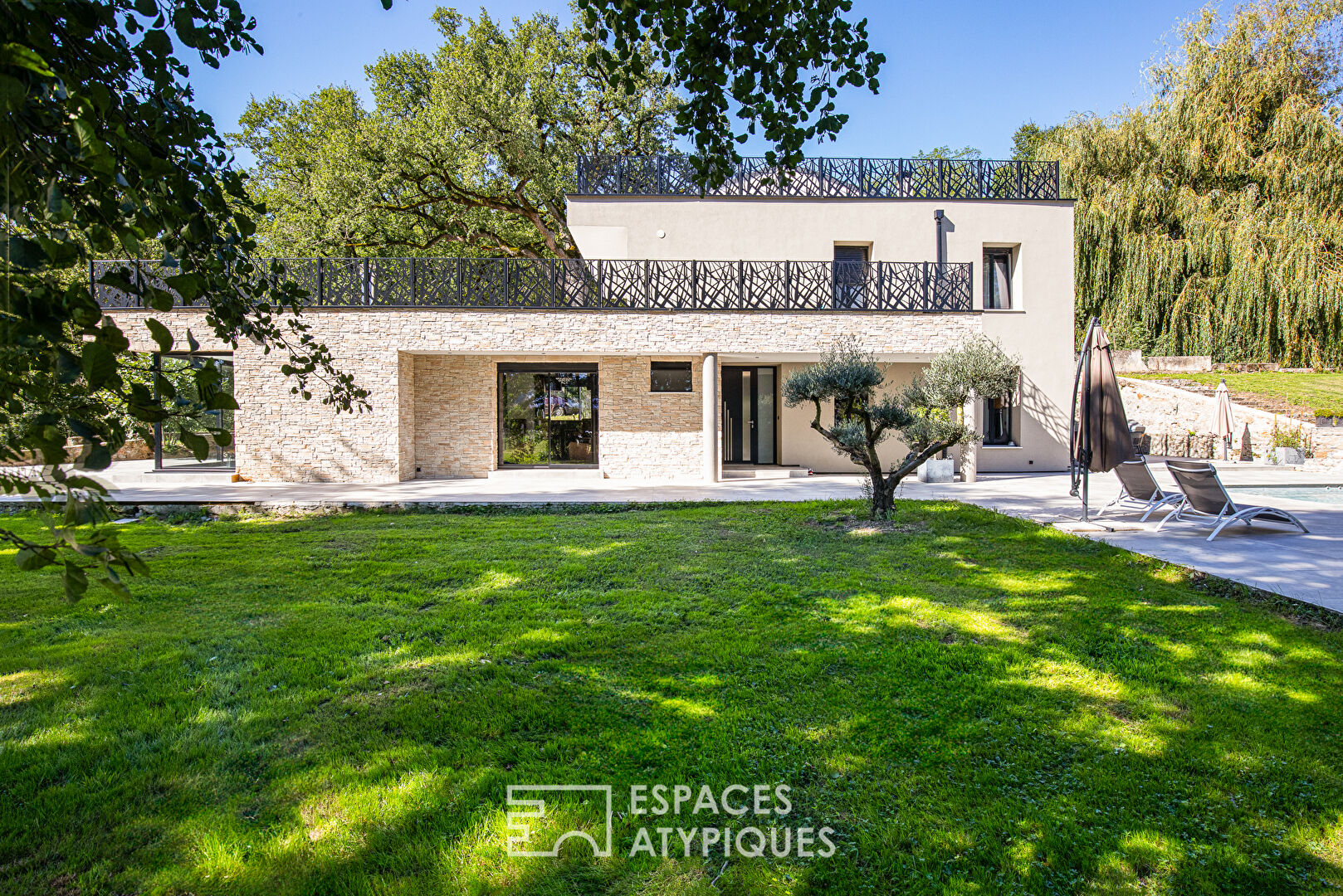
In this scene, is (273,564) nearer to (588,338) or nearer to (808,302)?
(588,338)

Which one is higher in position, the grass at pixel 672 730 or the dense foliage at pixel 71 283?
the dense foliage at pixel 71 283

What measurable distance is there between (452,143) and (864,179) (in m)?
11.2

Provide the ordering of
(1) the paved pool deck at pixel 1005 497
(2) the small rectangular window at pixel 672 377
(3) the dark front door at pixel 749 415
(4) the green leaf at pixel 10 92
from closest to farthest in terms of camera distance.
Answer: (4) the green leaf at pixel 10 92
(1) the paved pool deck at pixel 1005 497
(2) the small rectangular window at pixel 672 377
(3) the dark front door at pixel 749 415

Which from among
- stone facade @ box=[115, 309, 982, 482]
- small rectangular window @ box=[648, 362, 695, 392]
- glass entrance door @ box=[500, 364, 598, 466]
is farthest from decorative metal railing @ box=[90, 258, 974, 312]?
glass entrance door @ box=[500, 364, 598, 466]

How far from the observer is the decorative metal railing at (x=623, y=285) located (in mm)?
13484

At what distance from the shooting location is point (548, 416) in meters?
15.3

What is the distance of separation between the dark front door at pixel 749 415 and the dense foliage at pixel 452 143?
8440mm

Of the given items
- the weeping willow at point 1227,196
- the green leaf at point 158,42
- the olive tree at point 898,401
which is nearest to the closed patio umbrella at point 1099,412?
the olive tree at point 898,401

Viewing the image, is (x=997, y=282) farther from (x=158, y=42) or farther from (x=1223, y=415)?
(x=158, y=42)

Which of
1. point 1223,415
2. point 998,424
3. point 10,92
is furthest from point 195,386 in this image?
point 1223,415

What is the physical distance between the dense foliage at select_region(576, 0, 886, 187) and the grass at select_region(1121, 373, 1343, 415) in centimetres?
1940

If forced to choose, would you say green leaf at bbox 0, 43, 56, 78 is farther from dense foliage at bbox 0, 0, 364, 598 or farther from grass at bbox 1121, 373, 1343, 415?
grass at bbox 1121, 373, 1343, 415

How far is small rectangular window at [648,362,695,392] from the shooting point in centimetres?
1477

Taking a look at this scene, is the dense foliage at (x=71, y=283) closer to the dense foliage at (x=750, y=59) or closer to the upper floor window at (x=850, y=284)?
the dense foliage at (x=750, y=59)
